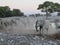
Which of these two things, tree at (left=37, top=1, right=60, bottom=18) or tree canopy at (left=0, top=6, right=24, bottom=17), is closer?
tree at (left=37, top=1, right=60, bottom=18)

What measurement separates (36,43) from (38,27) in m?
6.78

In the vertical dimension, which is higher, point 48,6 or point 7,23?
point 48,6

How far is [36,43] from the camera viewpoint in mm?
13992

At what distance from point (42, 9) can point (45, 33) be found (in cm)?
1075

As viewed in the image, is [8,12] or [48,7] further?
[8,12]

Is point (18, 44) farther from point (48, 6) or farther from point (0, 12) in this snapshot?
point (0, 12)

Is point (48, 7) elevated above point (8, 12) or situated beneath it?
elevated above

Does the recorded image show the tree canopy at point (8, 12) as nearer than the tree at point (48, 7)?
No

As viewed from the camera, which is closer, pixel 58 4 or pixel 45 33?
pixel 45 33

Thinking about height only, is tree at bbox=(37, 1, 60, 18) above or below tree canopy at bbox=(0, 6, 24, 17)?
above

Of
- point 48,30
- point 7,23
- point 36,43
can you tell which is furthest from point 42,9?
point 36,43

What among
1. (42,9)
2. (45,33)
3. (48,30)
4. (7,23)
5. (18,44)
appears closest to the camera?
(18,44)

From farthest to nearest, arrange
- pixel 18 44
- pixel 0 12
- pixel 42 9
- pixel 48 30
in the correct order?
pixel 0 12
pixel 42 9
pixel 48 30
pixel 18 44

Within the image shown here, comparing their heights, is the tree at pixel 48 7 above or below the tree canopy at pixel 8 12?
above
